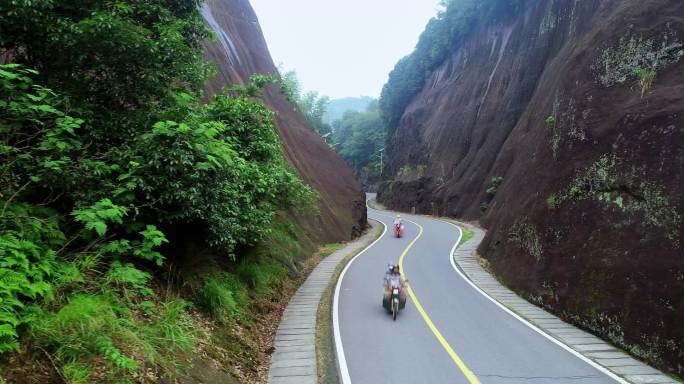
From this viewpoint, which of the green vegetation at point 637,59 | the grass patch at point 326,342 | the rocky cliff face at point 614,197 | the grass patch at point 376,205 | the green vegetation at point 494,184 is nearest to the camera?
the grass patch at point 326,342

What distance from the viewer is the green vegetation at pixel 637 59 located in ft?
44.1

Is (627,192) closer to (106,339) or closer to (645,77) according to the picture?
(645,77)


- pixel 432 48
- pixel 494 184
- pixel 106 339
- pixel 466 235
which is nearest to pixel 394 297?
pixel 106 339

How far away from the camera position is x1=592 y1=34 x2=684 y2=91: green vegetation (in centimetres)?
1345

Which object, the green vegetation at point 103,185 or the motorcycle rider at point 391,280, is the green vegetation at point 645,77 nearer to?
the motorcycle rider at point 391,280

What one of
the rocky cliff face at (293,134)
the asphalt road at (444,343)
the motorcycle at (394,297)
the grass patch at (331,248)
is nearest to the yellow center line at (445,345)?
the asphalt road at (444,343)

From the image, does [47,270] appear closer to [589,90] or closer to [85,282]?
[85,282]

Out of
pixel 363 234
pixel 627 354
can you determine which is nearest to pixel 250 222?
pixel 627 354

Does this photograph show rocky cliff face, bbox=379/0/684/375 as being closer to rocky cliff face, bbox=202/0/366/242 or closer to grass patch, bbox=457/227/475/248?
grass patch, bbox=457/227/475/248

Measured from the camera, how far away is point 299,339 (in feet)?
31.3

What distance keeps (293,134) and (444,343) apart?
26823mm

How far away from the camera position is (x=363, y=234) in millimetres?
35344

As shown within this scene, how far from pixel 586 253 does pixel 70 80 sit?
12.4 m

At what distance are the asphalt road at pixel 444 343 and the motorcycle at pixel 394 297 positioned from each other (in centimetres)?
24
